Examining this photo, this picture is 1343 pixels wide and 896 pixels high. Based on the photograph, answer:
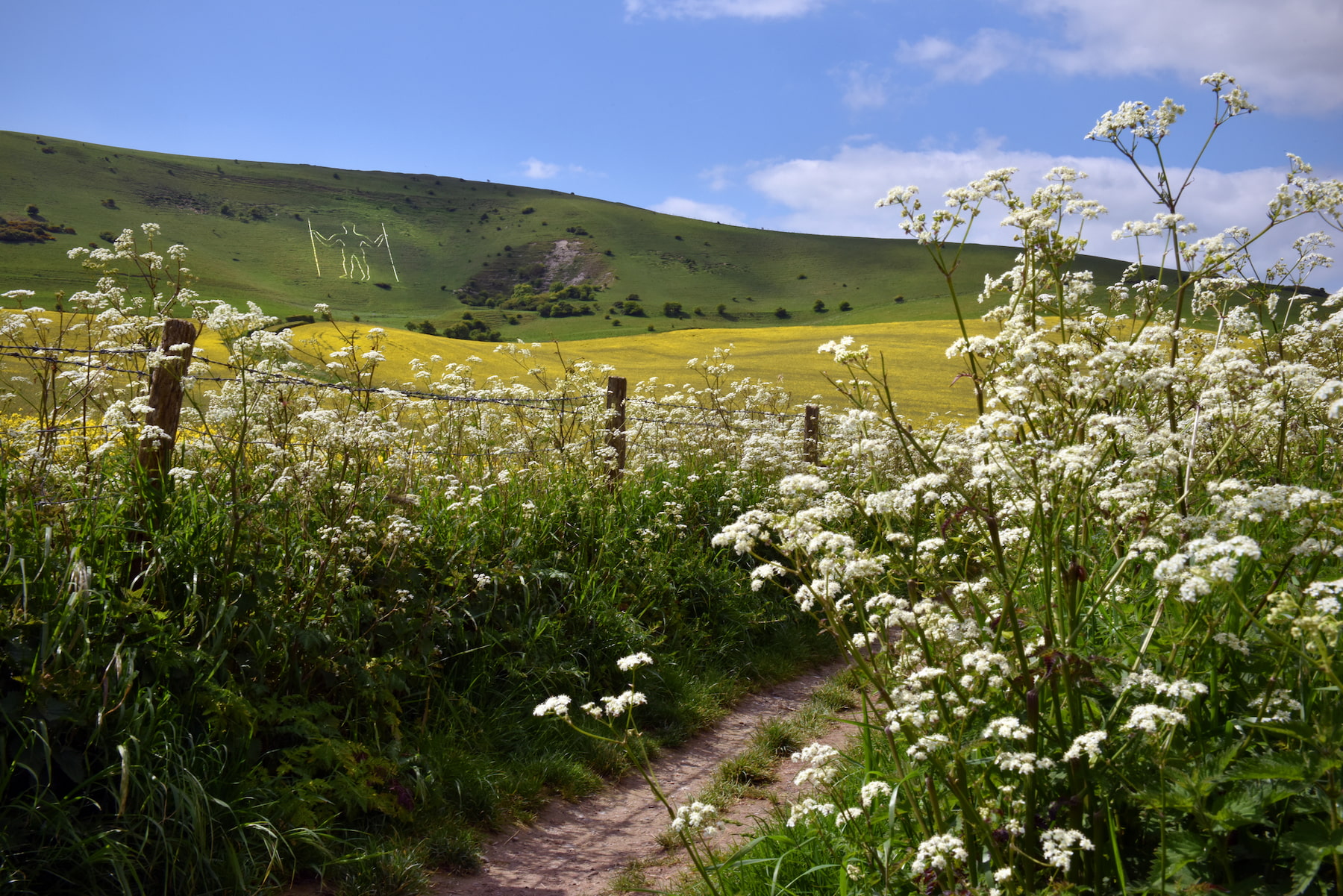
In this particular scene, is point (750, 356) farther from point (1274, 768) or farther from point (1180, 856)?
point (1274, 768)

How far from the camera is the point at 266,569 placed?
4117 mm

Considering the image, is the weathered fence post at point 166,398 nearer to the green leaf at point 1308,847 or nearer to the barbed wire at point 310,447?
the barbed wire at point 310,447

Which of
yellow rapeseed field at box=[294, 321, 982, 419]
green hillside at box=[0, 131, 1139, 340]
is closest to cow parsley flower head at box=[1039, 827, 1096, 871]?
yellow rapeseed field at box=[294, 321, 982, 419]

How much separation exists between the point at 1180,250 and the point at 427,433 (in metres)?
5.65

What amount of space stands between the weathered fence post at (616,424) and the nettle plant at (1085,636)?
4204mm

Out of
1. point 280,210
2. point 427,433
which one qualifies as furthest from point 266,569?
point 280,210

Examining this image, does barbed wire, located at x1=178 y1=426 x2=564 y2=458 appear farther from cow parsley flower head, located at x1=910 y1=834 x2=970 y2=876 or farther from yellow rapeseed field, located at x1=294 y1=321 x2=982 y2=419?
yellow rapeseed field, located at x1=294 y1=321 x2=982 y2=419

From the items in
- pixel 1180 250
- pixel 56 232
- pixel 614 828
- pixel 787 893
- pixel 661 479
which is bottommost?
pixel 614 828

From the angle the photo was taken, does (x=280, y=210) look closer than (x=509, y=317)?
No

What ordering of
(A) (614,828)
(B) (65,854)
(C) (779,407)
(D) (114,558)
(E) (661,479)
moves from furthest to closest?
(C) (779,407), (E) (661,479), (A) (614,828), (D) (114,558), (B) (65,854)

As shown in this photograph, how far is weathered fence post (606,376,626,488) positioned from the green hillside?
5522 cm

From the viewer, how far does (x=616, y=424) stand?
812cm

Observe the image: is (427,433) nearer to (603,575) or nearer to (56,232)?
(603,575)

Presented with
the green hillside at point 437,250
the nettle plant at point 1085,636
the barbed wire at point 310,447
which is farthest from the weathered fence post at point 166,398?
the green hillside at point 437,250
